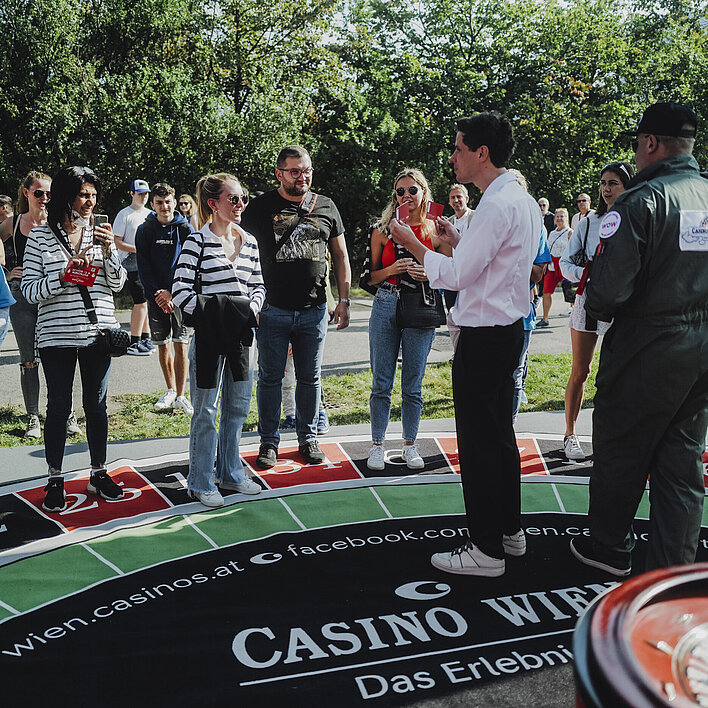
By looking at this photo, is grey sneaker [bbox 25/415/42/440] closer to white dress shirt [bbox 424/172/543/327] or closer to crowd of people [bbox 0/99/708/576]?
crowd of people [bbox 0/99/708/576]

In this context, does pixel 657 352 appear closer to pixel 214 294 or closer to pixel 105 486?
pixel 214 294

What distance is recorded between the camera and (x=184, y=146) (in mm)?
16781

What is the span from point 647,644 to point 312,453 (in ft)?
12.4

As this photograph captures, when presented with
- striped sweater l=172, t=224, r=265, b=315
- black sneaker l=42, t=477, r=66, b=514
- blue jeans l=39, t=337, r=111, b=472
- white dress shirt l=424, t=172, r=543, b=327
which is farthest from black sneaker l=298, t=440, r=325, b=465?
white dress shirt l=424, t=172, r=543, b=327

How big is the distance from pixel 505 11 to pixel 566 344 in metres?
17.6

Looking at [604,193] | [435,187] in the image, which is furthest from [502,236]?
[435,187]

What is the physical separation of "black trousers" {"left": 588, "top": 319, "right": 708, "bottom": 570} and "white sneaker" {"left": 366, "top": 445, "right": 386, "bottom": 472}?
1.68m

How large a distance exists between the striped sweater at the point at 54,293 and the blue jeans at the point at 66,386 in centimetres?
7

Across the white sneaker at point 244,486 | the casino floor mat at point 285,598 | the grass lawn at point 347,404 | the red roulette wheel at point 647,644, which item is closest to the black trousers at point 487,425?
the casino floor mat at point 285,598

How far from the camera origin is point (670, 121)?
2932 mm

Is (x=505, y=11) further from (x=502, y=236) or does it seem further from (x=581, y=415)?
(x=502, y=236)

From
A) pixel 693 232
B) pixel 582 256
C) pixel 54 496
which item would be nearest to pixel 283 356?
pixel 54 496

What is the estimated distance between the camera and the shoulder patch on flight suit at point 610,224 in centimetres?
285

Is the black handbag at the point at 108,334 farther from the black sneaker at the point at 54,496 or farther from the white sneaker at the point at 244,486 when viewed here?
the white sneaker at the point at 244,486
